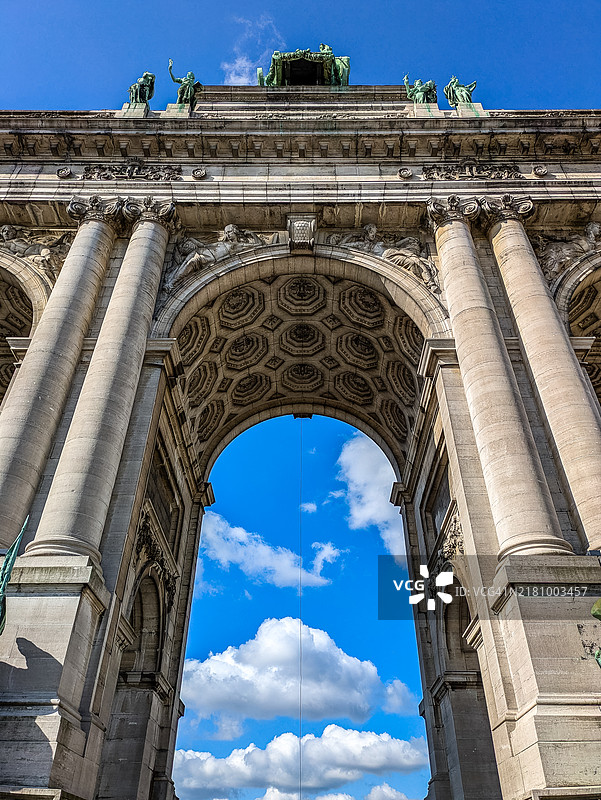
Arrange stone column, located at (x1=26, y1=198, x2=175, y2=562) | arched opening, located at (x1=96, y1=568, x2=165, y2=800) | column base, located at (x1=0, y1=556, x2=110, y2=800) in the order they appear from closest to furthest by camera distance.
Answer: column base, located at (x1=0, y1=556, x2=110, y2=800) < stone column, located at (x1=26, y1=198, x2=175, y2=562) < arched opening, located at (x1=96, y1=568, x2=165, y2=800)

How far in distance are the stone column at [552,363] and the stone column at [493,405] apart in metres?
0.72

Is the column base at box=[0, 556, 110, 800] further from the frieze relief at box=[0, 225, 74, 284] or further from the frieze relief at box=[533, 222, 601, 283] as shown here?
the frieze relief at box=[533, 222, 601, 283]

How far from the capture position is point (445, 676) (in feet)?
55.5

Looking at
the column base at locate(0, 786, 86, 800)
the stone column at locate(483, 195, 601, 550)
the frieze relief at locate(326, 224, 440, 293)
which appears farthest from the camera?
the frieze relief at locate(326, 224, 440, 293)

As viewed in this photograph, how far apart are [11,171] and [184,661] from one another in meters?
17.5

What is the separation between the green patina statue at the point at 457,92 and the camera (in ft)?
77.7

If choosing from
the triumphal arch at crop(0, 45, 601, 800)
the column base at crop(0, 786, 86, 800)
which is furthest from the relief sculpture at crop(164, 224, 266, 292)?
the column base at crop(0, 786, 86, 800)

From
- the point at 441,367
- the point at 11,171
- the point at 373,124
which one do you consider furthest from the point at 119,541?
the point at 373,124

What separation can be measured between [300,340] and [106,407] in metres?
10.1

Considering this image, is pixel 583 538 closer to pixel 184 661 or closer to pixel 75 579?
pixel 75 579

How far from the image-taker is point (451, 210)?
1833cm

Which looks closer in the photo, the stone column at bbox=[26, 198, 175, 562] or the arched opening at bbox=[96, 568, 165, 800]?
the stone column at bbox=[26, 198, 175, 562]

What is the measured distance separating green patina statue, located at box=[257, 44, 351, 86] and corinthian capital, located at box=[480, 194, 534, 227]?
63.7 feet

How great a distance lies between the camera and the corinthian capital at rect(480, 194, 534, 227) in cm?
1816
